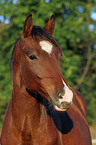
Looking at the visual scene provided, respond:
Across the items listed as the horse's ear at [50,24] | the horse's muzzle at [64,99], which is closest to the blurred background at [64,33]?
the horse's ear at [50,24]

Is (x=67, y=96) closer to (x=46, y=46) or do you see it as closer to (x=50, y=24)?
(x=46, y=46)

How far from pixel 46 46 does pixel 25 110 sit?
75 centimetres

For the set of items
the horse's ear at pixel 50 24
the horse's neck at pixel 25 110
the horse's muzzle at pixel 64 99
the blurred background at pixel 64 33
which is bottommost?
the blurred background at pixel 64 33

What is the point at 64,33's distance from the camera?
14.7m

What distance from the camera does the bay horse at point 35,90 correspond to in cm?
240

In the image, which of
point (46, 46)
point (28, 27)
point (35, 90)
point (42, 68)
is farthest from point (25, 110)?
point (28, 27)

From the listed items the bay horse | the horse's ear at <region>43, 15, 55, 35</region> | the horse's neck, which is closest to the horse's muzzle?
the bay horse

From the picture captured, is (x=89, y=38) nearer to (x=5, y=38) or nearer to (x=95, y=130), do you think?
(x=5, y=38)

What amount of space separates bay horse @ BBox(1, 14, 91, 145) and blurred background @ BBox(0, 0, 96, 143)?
10754mm

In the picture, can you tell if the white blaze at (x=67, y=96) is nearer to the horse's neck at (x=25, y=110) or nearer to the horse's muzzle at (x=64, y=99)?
the horse's muzzle at (x=64, y=99)

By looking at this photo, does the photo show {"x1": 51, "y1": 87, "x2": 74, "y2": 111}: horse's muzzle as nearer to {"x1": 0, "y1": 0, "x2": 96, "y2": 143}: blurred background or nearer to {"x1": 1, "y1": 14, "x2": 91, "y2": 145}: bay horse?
{"x1": 1, "y1": 14, "x2": 91, "y2": 145}: bay horse

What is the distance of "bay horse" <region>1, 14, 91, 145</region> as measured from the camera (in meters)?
2.40

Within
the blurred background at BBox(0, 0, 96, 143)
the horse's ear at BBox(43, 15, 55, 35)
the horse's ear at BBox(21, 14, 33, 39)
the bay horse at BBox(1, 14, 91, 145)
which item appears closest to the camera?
the bay horse at BBox(1, 14, 91, 145)

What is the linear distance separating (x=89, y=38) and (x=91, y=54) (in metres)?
1.14
